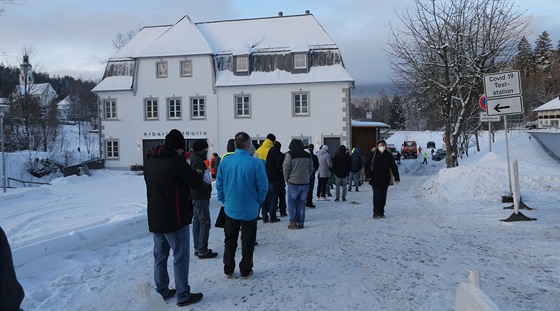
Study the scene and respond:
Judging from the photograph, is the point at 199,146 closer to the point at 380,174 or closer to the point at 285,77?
the point at 380,174

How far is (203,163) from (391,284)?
3461 millimetres

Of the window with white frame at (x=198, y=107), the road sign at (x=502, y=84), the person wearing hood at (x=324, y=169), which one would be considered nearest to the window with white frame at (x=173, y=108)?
the window with white frame at (x=198, y=107)

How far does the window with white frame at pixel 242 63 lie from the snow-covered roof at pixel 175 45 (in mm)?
2208

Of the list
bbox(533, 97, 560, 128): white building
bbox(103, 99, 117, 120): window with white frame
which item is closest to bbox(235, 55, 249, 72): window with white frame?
bbox(103, 99, 117, 120): window with white frame

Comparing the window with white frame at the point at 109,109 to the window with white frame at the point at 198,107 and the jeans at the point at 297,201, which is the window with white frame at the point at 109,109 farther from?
the jeans at the point at 297,201

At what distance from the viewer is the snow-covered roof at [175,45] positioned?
34.5 meters

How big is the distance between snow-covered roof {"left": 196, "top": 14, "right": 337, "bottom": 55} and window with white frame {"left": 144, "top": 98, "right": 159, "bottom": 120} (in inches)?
253

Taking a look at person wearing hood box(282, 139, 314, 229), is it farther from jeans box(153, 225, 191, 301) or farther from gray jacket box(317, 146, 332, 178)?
gray jacket box(317, 146, 332, 178)

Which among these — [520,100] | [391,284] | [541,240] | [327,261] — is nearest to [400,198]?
[520,100]

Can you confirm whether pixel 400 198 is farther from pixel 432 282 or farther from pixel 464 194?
pixel 432 282

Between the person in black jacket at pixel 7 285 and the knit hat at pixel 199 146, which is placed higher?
the knit hat at pixel 199 146

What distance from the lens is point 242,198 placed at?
6.14 m

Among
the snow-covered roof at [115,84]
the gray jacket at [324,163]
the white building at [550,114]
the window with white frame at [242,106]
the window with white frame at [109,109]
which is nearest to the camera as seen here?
the gray jacket at [324,163]

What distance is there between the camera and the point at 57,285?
593 cm
